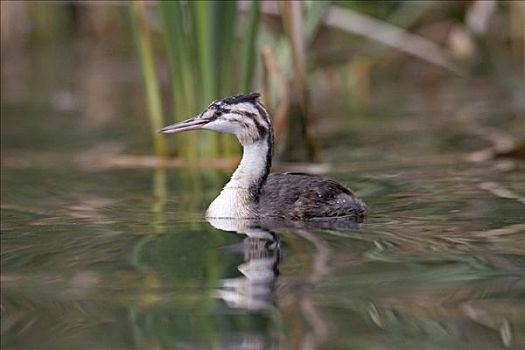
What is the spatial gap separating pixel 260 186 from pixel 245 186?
8 centimetres

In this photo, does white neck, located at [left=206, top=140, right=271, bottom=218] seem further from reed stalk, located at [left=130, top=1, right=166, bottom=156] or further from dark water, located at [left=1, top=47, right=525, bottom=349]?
reed stalk, located at [left=130, top=1, right=166, bottom=156]

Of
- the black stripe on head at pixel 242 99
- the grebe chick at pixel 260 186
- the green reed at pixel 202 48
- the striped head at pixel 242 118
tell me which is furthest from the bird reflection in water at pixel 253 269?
the green reed at pixel 202 48

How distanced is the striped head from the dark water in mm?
445

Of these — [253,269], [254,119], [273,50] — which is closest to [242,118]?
[254,119]

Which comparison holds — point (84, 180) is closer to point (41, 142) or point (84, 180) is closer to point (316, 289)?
point (41, 142)

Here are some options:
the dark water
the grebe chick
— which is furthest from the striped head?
the dark water

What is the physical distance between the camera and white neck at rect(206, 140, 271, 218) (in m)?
5.90

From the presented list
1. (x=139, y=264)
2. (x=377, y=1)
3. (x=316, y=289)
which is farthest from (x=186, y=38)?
(x=377, y=1)

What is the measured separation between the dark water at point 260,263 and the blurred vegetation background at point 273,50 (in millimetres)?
473

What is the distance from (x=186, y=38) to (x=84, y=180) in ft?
3.40

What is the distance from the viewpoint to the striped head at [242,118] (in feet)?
19.6

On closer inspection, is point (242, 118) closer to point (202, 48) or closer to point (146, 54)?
point (202, 48)

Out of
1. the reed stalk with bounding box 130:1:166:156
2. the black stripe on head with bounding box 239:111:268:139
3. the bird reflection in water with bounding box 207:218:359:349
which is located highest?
the reed stalk with bounding box 130:1:166:156

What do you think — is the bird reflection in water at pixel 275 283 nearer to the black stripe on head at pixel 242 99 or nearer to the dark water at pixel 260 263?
the dark water at pixel 260 263
